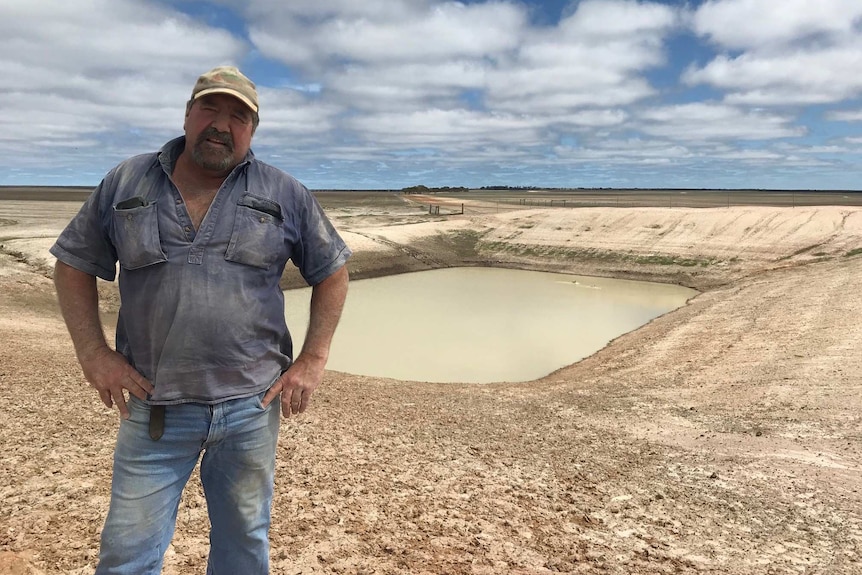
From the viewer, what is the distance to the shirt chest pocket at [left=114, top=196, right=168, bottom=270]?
2.38 meters

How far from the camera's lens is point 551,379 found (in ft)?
41.3

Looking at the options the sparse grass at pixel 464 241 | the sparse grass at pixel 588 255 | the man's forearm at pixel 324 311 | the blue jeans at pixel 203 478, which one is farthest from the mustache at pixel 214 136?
the sparse grass at pixel 464 241

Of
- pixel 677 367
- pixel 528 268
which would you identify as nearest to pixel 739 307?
pixel 677 367

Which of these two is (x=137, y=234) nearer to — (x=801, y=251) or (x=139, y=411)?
(x=139, y=411)

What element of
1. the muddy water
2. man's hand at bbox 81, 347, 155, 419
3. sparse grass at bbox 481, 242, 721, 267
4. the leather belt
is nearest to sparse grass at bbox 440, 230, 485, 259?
sparse grass at bbox 481, 242, 721, 267

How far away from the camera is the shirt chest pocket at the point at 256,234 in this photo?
2473mm

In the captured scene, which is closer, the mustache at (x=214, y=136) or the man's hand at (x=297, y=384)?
the mustache at (x=214, y=136)

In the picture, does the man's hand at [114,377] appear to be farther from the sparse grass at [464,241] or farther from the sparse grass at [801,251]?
the sparse grass at [464,241]

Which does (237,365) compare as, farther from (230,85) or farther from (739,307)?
(739,307)

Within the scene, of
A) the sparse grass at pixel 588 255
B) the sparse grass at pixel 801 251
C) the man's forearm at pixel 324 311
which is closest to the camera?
the man's forearm at pixel 324 311

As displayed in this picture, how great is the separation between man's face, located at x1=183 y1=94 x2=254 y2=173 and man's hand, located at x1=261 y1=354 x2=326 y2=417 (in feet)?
3.09

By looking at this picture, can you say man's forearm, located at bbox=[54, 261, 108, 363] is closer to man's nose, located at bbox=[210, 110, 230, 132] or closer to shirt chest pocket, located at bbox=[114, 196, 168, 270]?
shirt chest pocket, located at bbox=[114, 196, 168, 270]

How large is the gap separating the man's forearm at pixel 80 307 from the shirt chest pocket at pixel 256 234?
70cm

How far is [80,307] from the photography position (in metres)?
2.62
